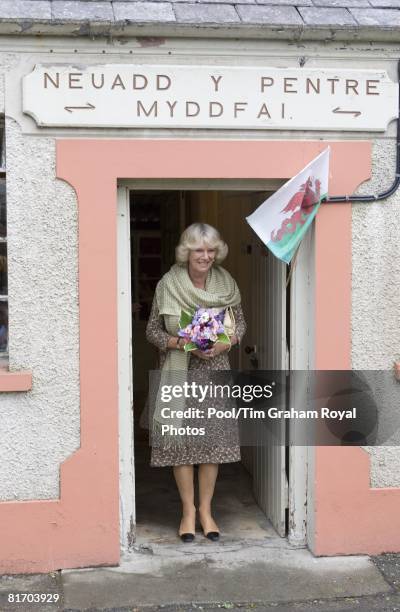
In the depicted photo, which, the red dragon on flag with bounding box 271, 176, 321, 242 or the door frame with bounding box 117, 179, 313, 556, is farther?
the door frame with bounding box 117, 179, 313, 556

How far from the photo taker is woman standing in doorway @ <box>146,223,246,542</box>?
560cm

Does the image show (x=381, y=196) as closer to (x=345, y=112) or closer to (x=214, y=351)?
(x=345, y=112)

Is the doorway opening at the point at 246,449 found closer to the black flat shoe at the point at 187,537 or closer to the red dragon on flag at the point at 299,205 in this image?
the black flat shoe at the point at 187,537

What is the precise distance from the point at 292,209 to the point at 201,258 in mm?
740

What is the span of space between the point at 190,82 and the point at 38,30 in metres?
0.94

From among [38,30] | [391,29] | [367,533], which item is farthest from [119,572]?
[391,29]

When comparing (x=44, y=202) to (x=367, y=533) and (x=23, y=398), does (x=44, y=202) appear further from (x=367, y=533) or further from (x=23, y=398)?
(x=367, y=533)

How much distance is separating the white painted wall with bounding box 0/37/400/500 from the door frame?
0.31m

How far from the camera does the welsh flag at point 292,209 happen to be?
5180 millimetres

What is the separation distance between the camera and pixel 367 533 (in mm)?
5496

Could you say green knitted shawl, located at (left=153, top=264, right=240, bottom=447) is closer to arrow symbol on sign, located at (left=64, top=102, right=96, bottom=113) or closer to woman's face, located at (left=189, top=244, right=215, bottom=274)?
woman's face, located at (left=189, top=244, right=215, bottom=274)

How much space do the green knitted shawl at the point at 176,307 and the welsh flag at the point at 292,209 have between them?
664 millimetres

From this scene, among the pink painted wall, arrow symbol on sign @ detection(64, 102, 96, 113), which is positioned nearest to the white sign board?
arrow symbol on sign @ detection(64, 102, 96, 113)

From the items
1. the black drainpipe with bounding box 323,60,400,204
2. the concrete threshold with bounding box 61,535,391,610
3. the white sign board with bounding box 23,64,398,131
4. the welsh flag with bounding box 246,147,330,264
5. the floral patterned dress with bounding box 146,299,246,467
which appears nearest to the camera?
the concrete threshold with bounding box 61,535,391,610
